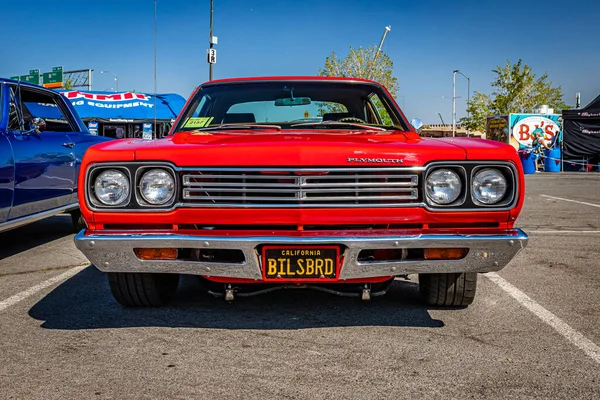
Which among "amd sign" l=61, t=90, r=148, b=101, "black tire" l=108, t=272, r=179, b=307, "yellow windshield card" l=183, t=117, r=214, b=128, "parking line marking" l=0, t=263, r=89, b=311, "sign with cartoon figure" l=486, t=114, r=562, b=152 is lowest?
"parking line marking" l=0, t=263, r=89, b=311

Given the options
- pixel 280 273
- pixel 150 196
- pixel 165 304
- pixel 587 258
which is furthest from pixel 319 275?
pixel 587 258

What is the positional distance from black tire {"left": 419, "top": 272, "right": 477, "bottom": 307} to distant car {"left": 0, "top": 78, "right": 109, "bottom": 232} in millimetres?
3340

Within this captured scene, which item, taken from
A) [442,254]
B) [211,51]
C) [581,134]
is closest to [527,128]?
[581,134]

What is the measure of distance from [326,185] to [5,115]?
345 centimetres

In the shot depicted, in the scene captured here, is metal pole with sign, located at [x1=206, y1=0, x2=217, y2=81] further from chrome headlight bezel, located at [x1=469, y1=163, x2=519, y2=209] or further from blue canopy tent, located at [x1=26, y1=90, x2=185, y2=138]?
chrome headlight bezel, located at [x1=469, y1=163, x2=519, y2=209]

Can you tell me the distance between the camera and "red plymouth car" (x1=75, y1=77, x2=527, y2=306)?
3047mm

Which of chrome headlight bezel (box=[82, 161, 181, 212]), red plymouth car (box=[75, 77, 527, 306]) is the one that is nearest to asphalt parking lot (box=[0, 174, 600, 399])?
red plymouth car (box=[75, 77, 527, 306])

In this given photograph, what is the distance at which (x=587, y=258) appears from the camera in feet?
18.0

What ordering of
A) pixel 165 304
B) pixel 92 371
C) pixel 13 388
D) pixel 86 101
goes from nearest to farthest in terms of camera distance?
pixel 13 388, pixel 92 371, pixel 165 304, pixel 86 101

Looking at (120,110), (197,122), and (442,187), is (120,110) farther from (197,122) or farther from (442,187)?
(442,187)

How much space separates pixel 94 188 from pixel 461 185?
1916 millimetres

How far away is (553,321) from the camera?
355 centimetres

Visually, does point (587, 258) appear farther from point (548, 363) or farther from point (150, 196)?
point (150, 196)

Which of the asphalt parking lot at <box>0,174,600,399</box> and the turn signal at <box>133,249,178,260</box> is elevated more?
the turn signal at <box>133,249,178,260</box>
